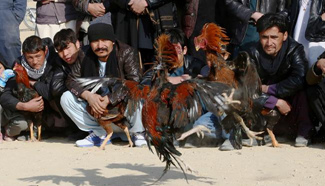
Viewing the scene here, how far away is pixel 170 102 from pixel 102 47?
6.28 ft

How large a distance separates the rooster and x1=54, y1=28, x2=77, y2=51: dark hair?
0.49 meters

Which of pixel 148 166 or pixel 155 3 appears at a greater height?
pixel 155 3

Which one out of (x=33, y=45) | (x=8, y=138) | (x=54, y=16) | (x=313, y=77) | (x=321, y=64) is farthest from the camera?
(x=54, y=16)

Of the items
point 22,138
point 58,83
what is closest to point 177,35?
point 58,83

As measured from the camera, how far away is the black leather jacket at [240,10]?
285 inches

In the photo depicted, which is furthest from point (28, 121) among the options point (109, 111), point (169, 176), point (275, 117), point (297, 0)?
point (297, 0)

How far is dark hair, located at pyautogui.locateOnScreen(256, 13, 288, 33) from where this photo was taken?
6.72m

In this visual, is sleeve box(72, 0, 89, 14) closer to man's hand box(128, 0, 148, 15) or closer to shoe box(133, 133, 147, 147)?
man's hand box(128, 0, 148, 15)

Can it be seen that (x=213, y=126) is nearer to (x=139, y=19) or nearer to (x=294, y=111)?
(x=294, y=111)

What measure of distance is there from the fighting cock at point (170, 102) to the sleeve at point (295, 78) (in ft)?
5.21

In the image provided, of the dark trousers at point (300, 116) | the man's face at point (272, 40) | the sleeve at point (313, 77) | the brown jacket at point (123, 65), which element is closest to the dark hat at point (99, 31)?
the brown jacket at point (123, 65)

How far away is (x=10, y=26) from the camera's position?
8.11m

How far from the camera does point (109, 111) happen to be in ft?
22.7

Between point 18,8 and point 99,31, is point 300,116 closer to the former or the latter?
point 99,31
